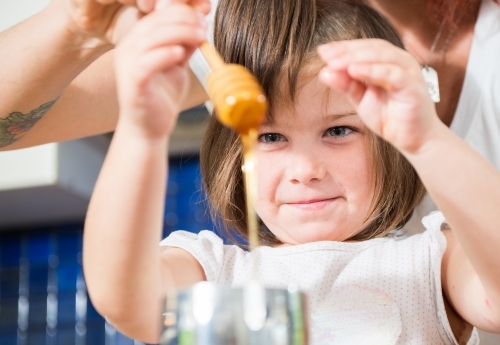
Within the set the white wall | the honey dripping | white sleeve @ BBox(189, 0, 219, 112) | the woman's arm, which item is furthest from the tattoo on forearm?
the white wall

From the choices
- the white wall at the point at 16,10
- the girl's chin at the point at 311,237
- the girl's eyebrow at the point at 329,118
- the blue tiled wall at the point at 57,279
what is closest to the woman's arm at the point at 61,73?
the girl's eyebrow at the point at 329,118

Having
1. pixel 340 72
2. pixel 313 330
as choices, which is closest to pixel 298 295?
pixel 340 72

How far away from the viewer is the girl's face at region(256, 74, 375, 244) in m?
0.93

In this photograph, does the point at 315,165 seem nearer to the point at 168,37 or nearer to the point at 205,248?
the point at 205,248

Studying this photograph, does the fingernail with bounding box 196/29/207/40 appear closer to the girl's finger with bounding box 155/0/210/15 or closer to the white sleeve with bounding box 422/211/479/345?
the girl's finger with bounding box 155/0/210/15

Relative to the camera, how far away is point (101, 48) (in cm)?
89

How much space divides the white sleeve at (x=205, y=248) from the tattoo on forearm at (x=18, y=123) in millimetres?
285

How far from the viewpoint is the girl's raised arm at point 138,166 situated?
2.01 ft

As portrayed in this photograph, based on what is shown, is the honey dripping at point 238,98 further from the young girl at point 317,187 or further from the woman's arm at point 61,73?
the woman's arm at point 61,73

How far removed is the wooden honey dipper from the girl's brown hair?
0.36m

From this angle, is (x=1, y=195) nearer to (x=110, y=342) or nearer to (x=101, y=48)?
(x=110, y=342)

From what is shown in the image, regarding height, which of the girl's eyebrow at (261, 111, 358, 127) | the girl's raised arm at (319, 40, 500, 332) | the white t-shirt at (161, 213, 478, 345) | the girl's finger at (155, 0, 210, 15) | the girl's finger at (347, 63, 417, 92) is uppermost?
the girl's finger at (155, 0, 210, 15)

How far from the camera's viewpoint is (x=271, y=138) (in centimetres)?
96

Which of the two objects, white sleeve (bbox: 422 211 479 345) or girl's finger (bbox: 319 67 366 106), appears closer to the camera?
girl's finger (bbox: 319 67 366 106)
